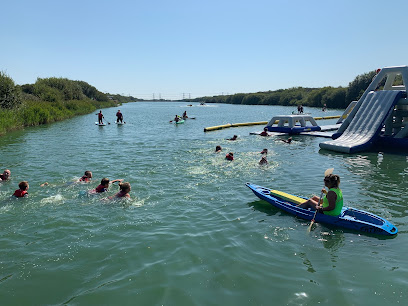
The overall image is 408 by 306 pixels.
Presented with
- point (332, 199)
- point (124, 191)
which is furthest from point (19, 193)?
point (332, 199)

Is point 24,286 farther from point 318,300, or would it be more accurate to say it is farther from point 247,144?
point 247,144

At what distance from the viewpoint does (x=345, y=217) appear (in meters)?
8.47

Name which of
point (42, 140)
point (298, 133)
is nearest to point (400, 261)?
point (298, 133)

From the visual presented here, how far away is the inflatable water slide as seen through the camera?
65.9 feet

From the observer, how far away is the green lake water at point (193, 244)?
18.6 ft

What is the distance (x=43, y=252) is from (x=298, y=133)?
83.9ft

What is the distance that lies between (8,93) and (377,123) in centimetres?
3610

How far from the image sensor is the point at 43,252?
7.14 meters

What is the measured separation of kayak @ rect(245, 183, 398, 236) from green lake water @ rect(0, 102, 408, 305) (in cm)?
21

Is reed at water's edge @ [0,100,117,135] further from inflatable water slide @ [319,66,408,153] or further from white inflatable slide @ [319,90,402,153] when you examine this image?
inflatable water slide @ [319,66,408,153]

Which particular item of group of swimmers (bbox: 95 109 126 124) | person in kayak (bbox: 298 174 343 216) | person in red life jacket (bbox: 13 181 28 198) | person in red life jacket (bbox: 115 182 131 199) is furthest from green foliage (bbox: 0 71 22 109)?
person in kayak (bbox: 298 174 343 216)

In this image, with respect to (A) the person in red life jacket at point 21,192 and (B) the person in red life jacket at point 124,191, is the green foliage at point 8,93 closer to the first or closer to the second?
(A) the person in red life jacket at point 21,192

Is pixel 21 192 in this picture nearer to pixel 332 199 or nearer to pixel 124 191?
pixel 124 191

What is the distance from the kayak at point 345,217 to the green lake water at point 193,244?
0.69 ft
